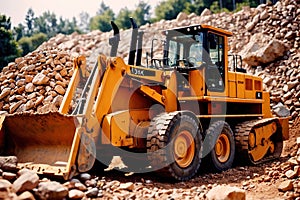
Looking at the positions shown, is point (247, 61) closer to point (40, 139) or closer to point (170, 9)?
point (40, 139)

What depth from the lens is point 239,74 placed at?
880 centimetres

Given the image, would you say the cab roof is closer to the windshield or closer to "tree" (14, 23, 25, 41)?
the windshield

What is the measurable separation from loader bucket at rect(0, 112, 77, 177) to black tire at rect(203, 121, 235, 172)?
282 cm

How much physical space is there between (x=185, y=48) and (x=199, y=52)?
37cm

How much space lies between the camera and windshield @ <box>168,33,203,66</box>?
7.66m

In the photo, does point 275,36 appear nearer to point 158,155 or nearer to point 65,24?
point 158,155

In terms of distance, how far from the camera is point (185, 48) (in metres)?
7.88

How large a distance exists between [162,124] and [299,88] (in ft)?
28.6

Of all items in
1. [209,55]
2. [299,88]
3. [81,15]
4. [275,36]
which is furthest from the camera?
[81,15]

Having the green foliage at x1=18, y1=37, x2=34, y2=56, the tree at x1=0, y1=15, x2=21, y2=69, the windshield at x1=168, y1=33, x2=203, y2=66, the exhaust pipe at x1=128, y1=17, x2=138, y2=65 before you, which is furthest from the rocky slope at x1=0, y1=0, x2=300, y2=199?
the green foliage at x1=18, y1=37, x2=34, y2=56

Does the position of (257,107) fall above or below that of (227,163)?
above

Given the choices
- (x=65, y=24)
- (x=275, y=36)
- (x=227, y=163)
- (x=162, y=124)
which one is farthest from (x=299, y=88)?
(x=65, y=24)

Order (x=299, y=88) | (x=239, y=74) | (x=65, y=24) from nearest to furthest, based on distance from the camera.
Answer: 1. (x=239, y=74)
2. (x=299, y=88)
3. (x=65, y=24)

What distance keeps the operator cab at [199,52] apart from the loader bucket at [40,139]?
2771 millimetres
